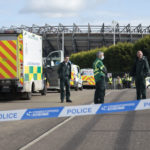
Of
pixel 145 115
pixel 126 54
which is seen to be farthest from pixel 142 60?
pixel 126 54

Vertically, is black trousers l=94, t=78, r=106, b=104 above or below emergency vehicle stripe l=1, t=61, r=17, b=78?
below

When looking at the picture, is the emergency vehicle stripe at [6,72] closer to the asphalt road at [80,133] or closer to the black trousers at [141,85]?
the black trousers at [141,85]

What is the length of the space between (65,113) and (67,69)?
878 cm

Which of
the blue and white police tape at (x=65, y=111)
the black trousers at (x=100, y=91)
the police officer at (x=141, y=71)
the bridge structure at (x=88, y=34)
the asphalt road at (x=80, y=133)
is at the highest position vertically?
the bridge structure at (x=88, y=34)

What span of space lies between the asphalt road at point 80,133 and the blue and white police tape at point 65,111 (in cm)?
45

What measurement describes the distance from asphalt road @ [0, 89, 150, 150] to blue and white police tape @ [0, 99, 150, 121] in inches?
17.9

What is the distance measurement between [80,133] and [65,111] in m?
1.02

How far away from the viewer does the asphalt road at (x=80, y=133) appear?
618 cm

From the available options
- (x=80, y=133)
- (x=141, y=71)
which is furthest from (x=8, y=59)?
(x=80, y=133)

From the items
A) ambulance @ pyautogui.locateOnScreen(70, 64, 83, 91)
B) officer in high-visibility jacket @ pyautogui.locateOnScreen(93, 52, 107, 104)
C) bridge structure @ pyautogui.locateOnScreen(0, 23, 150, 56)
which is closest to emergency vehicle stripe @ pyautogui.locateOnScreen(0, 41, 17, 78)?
officer in high-visibility jacket @ pyautogui.locateOnScreen(93, 52, 107, 104)

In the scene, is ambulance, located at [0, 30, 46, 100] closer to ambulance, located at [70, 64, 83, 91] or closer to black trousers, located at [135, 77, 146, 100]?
black trousers, located at [135, 77, 146, 100]

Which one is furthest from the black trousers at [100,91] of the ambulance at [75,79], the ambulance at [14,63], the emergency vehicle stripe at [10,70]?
the ambulance at [75,79]

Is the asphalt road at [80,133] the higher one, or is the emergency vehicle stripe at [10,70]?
the emergency vehicle stripe at [10,70]

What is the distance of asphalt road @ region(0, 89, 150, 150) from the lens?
618 centimetres
